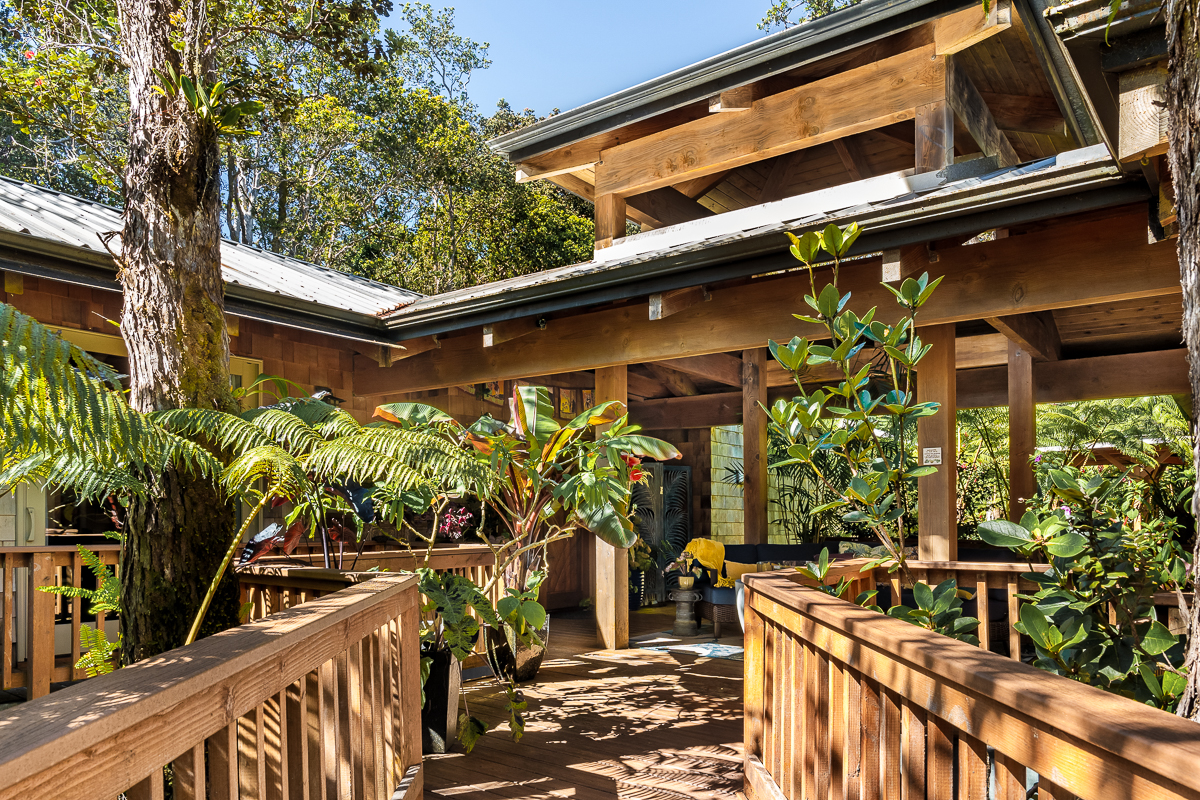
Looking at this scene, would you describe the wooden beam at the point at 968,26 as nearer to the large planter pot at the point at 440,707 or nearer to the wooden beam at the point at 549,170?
the wooden beam at the point at 549,170

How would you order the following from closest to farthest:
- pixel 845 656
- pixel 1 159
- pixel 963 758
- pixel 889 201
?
1. pixel 963 758
2. pixel 845 656
3. pixel 889 201
4. pixel 1 159

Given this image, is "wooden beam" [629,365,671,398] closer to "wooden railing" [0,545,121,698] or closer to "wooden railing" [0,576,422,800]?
"wooden railing" [0,545,121,698]

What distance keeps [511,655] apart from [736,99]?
438cm

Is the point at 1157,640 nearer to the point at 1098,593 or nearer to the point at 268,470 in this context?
the point at 1098,593

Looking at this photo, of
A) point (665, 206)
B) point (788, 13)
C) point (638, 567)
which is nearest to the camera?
point (665, 206)

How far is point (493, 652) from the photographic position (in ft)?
14.0

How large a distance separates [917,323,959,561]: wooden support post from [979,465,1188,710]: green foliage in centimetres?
215

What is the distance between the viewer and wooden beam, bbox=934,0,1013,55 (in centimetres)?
507

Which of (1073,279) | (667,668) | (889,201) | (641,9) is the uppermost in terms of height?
(641,9)

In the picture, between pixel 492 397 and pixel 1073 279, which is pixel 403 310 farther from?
pixel 1073 279

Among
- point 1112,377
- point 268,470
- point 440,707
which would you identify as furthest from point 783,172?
point 268,470

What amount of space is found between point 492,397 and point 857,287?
4.46 meters

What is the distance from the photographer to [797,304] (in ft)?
15.9

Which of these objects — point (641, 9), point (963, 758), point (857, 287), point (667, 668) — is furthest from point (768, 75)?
point (641, 9)
